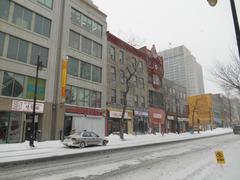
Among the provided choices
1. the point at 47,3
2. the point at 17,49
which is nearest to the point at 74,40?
the point at 47,3

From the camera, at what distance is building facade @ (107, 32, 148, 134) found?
37531 mm

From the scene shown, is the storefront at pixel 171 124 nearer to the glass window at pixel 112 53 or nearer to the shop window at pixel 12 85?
the glass window at pixel 112 53

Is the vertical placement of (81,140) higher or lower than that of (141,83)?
lower

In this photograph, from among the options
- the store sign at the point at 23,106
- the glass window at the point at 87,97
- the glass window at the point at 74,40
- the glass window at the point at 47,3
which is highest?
the glass window at the point at 47,3

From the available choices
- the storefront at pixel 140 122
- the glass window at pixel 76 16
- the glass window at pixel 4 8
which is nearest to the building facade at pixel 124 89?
the storefront at pixel 140 122

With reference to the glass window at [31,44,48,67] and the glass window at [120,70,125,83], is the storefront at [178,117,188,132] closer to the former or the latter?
the glass window at [120,70,125,83]

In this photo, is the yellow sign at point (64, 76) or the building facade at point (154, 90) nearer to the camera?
the yellow sign at point (64, 76)

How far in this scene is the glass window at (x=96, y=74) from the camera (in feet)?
114

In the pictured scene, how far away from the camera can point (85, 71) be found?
109ft

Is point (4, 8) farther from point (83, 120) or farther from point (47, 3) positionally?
point (83, 120)

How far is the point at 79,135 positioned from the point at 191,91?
122m

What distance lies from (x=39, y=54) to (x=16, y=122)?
8.39 meters

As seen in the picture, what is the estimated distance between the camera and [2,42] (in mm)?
23438

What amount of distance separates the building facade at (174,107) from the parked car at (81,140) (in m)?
30.2
